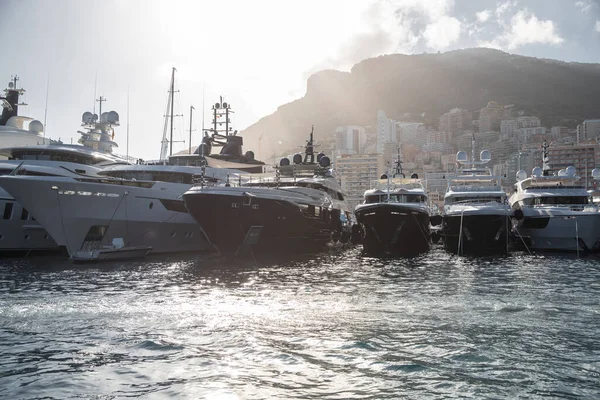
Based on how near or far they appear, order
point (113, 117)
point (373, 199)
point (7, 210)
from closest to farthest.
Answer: point (7, 210) → point (373, 199) → point (113, 117)

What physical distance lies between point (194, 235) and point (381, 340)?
23935 millimetres

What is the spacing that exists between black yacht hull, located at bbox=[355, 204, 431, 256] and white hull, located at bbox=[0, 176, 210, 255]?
1213 cm

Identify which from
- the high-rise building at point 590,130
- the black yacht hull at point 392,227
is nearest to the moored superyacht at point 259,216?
the black yacht hull at point 392,227

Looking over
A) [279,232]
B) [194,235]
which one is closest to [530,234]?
[279,232]

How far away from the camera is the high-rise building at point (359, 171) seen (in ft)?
557

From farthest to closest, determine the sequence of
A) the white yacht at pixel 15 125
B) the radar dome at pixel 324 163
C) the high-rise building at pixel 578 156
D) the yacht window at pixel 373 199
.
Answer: the high-rise building at pixel 578 156
the white yacht at pixel 15 125
the radar dome at pixel 324 163
the yacht window at pixel 373 199

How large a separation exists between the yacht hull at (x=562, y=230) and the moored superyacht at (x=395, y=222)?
7.09m

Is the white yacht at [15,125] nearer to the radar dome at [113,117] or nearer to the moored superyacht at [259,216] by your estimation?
the radar dome at [113,117]

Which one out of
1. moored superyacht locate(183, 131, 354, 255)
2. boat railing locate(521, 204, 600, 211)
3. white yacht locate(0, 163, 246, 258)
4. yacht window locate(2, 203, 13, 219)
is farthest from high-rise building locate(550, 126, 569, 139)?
yacht window locate(2, 203, 13, 219)

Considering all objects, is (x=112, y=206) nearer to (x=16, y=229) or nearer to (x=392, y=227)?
(x=16, y=229)

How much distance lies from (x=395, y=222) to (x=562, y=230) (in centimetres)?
1108

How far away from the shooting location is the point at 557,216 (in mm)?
30453

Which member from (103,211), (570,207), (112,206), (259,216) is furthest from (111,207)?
(570,207)

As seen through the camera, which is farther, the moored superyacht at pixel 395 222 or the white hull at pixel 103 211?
the moored superyacht at pixel 395 222
